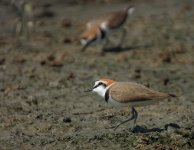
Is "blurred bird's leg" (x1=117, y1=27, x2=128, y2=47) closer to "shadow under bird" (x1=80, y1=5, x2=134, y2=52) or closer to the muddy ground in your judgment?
the muddy ground

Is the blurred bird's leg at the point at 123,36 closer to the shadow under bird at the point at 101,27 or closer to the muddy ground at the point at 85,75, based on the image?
the muddy ground at the point at 85,75

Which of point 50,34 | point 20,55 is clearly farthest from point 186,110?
point 50,34

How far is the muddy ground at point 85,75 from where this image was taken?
284 inches

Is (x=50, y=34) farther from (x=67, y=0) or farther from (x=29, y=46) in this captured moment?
(x=67, y=0)

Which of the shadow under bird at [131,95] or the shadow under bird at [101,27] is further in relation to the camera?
the shadow under bird at [101,27]

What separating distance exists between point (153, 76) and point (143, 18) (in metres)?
5.58

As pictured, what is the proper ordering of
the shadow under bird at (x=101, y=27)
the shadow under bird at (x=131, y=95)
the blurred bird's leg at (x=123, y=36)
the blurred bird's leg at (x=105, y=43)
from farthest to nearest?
the blurred bird's leg at (x=123, y=36) < the blurred bird's leg at (x=105, y=43) < the shadow under bird at (x=101, y=27) < the shadow under bird at (x=131, y=95)

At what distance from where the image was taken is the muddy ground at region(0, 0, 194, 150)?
284 inches

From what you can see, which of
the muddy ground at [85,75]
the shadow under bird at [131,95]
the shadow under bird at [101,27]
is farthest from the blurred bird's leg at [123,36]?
the shadow under bird at [131,95]

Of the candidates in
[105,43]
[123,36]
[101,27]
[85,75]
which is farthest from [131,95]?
[123,36]

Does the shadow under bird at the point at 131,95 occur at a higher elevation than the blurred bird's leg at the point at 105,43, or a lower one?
lower

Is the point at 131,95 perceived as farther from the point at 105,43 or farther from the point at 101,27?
the point at 105,43

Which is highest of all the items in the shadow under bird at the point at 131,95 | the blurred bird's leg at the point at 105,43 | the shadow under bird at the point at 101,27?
the shadow under bird at the point at 101,27

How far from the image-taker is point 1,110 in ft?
29.0
